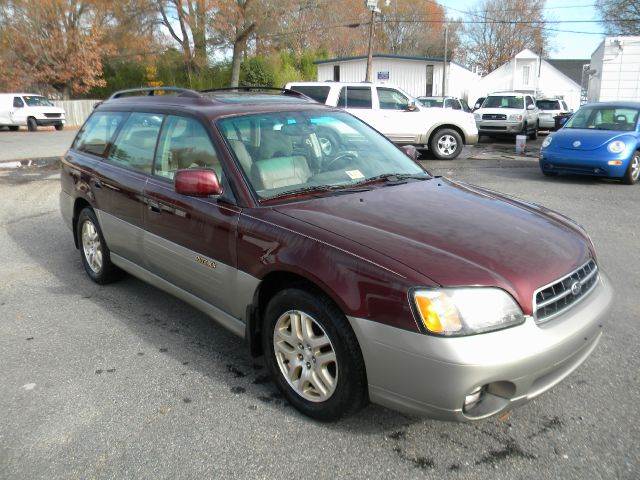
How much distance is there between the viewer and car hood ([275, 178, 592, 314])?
2559mm

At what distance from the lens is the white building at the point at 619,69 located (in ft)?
73.9

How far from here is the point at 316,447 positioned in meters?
2.75

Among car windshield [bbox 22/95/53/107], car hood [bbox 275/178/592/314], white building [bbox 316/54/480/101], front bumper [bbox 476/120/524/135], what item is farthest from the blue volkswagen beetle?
white building [bbox 316/54/480/101]

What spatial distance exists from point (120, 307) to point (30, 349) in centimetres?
82

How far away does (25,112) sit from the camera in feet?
91.0

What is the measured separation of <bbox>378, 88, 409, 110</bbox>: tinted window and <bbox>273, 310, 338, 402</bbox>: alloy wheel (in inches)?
461

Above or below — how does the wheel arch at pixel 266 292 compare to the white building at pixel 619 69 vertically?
below

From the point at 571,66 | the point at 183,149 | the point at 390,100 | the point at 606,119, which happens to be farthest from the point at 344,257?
the point at 571,66

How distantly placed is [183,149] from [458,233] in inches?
79.7

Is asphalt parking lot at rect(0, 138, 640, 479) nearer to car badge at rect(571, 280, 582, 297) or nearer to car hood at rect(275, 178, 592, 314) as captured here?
car badge at rect(571, 280, 582, 297)

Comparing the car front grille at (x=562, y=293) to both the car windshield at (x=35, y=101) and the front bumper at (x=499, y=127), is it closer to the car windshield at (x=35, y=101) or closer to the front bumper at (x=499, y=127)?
the front bumper at (x=499, y=127)

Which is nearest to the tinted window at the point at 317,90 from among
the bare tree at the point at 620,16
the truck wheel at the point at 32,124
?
the truck wheel at the point at 32,124

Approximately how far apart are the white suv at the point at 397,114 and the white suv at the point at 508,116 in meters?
6.81

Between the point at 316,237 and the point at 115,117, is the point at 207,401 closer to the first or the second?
the point at 316,237
